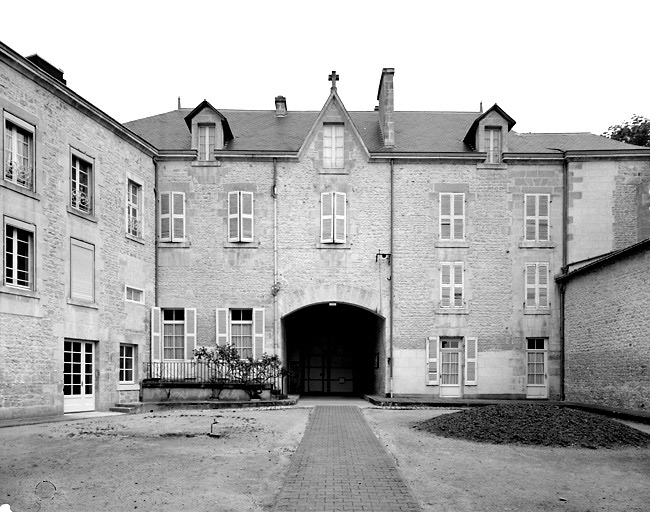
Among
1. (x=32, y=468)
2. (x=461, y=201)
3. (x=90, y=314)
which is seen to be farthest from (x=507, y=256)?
(x=32, y=468)

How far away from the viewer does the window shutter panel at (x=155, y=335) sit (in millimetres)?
19562

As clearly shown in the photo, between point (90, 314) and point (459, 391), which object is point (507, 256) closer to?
point (459, 391)

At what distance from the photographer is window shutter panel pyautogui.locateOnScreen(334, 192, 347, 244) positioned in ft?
67.3

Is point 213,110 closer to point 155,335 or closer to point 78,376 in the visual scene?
point 155,335

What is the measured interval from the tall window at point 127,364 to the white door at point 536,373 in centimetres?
1207

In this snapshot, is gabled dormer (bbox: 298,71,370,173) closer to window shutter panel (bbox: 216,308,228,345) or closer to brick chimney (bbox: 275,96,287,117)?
brick chimney (bbox: 275,96,287,117)

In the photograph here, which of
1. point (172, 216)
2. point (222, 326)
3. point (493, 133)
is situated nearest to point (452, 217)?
point (493, 133)

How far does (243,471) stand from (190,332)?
12.9 meters

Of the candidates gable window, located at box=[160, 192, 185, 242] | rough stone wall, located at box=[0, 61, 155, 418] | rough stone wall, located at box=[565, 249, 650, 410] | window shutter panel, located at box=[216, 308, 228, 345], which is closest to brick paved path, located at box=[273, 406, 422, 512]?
rough stone wall, located at box=[0, 61, 155, 418]

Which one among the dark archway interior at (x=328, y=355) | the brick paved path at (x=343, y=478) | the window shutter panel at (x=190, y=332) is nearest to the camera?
the brick paved path at (x=343, y=478)

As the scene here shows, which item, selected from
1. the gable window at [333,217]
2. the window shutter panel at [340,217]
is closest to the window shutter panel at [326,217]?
the gable window at [333,217]

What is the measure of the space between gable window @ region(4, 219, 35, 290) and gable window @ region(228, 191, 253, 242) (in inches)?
276

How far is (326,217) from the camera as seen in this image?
20.5 meters

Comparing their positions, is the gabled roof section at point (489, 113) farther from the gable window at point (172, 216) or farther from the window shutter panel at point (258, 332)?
the gable window at point (172, 216)
